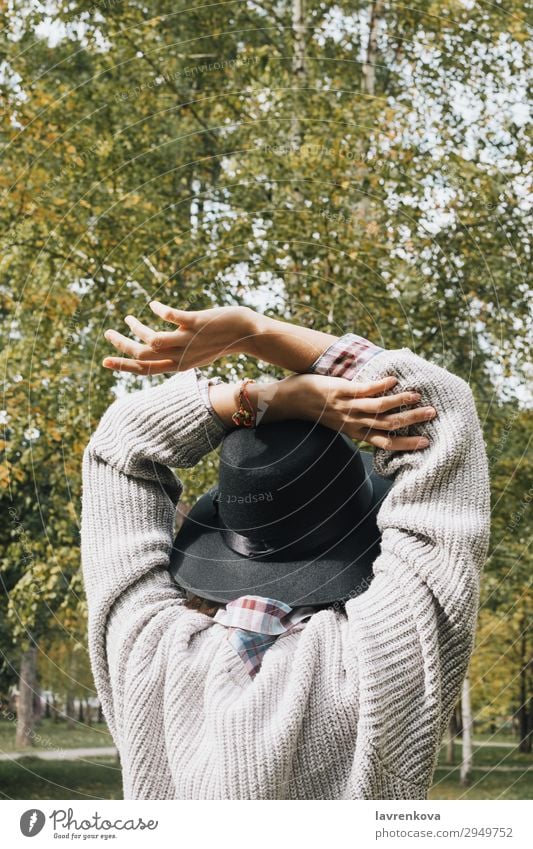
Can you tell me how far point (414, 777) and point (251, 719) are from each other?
0.22 metres

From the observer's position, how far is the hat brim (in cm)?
109

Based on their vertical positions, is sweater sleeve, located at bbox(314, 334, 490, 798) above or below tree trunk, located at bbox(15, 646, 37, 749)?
above

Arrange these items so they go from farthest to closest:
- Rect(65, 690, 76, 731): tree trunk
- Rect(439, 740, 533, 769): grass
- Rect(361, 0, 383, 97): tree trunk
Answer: Rect(439, 740, 533, 769): grass → Rect(65, 690, 76, 731): tree trunk → Rect(361, 0, 383, 97): tree trunk

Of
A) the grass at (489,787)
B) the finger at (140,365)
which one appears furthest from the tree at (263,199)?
the grass at (489,787)

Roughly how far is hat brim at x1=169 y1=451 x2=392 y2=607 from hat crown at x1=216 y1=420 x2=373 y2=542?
0.10ft

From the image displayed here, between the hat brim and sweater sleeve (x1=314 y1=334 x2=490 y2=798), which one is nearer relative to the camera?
sweater sleeve (x1=314 y1=334 x2=490 y2=798)

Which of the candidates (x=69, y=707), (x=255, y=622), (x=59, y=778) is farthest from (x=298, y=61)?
(x=59, y=778)

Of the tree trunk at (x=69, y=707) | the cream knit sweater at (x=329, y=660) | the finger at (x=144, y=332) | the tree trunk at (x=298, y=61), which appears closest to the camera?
the cream knit sweater at (x=329, y=660)

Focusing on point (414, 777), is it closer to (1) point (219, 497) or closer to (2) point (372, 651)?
(2) point (372, 651)

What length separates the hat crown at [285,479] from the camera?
43.8 inches

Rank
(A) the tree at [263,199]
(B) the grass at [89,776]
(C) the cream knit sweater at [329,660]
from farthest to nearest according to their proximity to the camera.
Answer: (B) the grass at [89,776] < (A) the tree at [263,199] < (C) the cream knit sweater at [329,660]

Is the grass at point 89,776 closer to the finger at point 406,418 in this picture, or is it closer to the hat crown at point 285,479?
the hat crown at point 285,479

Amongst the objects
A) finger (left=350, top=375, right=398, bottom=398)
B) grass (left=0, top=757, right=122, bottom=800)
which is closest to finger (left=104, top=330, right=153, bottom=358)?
finger (left=350, top=375, right=398, bottom=398)

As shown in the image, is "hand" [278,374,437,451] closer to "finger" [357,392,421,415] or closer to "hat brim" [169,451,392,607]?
"finger" [357,392,421,415]
